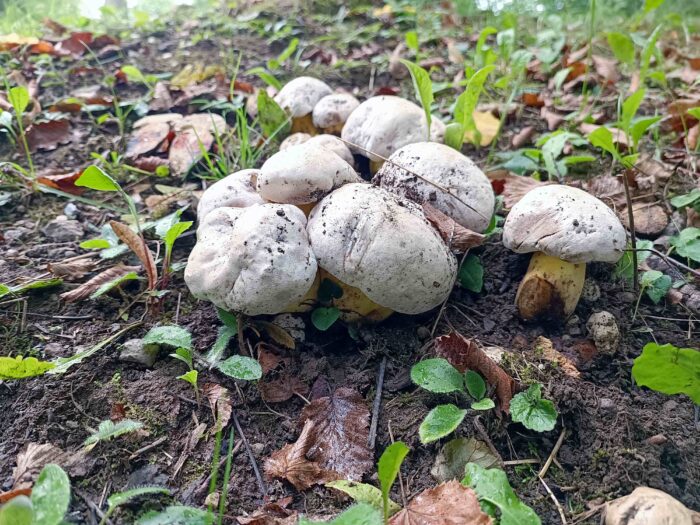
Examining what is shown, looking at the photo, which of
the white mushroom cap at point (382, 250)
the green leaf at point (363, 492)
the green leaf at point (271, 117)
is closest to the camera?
the green leaf at point (363, 492)

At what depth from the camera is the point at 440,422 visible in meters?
1.61

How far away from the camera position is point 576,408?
1709mm

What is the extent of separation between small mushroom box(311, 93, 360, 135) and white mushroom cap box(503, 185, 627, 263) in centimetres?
121

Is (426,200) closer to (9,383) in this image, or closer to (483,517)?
(483,517)

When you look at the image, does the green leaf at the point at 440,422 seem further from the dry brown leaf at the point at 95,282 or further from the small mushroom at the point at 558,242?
the dry brown leaf at the point at 95,282

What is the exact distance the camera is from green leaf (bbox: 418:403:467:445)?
1565 millimetres

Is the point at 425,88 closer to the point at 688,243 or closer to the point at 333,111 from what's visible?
the point at 333,111

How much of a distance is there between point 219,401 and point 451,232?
105 centimetres

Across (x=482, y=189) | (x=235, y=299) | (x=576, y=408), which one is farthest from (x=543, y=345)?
(x=235, y=299)

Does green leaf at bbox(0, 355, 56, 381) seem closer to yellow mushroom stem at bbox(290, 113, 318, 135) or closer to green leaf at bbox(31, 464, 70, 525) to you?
green leaf at bbox(31, 464, 70, 525)

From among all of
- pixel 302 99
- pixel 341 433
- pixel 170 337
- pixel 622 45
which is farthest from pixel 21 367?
pixel 622 45

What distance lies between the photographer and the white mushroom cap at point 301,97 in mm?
2971

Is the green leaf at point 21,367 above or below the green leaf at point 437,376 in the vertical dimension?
above

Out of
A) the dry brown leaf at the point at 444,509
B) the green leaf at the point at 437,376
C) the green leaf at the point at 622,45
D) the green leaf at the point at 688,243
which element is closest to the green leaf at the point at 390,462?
the dry brown leaf at the point at 444,509
